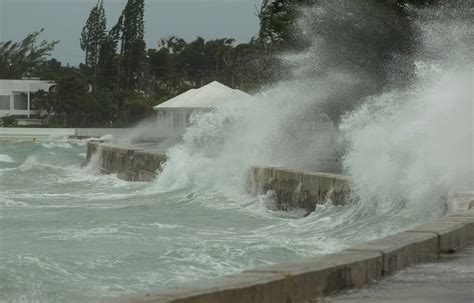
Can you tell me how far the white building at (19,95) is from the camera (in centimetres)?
8131

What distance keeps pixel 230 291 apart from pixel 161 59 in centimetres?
9406

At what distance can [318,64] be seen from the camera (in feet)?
96.0

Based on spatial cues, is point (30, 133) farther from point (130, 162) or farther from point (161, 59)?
point (130, 162)

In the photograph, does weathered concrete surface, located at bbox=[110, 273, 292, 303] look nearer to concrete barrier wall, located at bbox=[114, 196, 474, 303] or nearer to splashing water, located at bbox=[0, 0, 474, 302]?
concrete barrier wall, located at bbox=[114, 196, 474, 303]

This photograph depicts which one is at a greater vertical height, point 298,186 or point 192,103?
point 192,103

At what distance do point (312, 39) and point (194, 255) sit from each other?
1974 cm

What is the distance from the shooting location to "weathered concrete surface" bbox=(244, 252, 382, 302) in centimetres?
654

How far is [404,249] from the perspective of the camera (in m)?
8.03

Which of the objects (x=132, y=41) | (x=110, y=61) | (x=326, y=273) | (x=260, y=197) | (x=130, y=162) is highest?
(x=132, y=41)

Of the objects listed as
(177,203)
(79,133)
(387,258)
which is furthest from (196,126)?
(79,133)

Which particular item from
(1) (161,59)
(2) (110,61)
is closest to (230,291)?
(2) (110,61)

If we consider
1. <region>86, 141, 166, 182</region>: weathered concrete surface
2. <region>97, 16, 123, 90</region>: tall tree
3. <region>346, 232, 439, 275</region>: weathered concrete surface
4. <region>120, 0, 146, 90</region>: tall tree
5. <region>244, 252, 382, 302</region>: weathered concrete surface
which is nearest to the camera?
<region>244, 252, 382, 302</region>: weathered concrete surface

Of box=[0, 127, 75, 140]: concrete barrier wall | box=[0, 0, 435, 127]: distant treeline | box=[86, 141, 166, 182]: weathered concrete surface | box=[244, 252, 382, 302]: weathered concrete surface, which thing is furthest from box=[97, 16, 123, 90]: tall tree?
box=[244, 252, 382, 302]: weathered concrete surface

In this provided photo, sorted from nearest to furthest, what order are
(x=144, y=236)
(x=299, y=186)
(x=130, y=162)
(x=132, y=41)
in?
(x=144, y=236) < (x=299, y=186) < (x=130, y=162) < (x=132, y=41)
